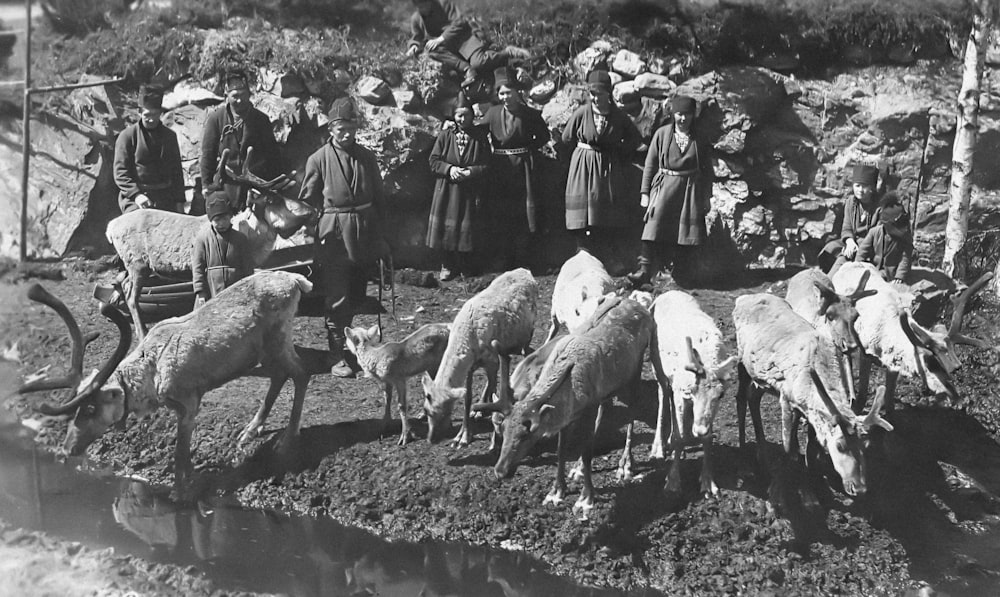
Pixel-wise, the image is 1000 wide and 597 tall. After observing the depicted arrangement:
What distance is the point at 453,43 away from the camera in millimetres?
13078

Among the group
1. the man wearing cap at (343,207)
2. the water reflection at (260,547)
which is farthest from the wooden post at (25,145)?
the man wearing cap at (343,207)

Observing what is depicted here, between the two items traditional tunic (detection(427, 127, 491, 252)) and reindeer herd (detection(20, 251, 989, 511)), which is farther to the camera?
traditional tunic (detection(427, 127, 491, 252))

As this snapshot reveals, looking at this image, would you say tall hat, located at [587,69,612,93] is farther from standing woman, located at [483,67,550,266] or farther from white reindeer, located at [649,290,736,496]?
white reindeer, located at [649,290,736,496]

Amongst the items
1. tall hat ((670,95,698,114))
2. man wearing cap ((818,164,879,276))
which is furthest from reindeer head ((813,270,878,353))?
tall hat ((670,95,698,114))

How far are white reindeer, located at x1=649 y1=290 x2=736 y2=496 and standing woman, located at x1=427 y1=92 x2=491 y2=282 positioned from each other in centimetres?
355

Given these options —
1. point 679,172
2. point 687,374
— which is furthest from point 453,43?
point 687,374

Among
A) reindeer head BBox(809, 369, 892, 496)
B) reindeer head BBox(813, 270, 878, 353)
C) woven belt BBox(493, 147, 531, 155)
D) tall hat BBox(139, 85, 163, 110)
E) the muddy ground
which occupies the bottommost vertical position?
the muddy ground

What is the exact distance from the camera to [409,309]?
480 inches

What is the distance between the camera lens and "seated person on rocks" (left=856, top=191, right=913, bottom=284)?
408 inches

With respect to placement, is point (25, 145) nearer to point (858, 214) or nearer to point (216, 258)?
point (216, 258)

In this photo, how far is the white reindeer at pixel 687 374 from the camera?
8281mm

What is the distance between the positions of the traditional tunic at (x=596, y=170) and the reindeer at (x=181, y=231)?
10.1ft

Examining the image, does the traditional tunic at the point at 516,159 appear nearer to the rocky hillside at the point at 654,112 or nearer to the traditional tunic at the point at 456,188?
the traditional tunic at the point at 456,188

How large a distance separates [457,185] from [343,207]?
216 centimetres
